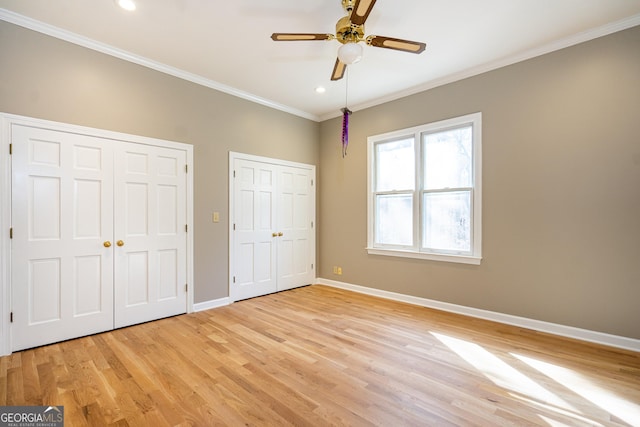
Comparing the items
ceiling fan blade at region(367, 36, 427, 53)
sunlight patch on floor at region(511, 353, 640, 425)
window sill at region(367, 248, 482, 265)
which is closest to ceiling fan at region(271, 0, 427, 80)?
ceiling fan blade at region(367, 36, 427, 53)

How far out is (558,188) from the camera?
10.0ft

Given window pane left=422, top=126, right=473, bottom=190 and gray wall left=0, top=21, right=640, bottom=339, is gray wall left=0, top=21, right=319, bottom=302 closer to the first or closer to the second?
gray wall left=0, top=21, right=640, bottom=339

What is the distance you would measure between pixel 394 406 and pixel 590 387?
4.91ft

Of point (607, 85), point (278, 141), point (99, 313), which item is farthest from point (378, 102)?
point (99, 313)

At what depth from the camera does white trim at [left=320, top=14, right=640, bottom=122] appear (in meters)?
2.74

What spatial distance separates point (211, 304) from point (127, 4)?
3363mm

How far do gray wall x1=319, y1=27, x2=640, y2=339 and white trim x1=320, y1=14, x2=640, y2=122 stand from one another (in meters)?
0.06

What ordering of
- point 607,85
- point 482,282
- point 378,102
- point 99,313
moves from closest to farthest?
1. point 607,85
2. point 99,313
3. point 482,282
4. point 378,102

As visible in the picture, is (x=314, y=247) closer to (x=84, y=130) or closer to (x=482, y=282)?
(x=482, y=282)

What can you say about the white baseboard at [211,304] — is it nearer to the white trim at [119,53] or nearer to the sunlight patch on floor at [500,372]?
the sunlight patch on floor at [500,372]

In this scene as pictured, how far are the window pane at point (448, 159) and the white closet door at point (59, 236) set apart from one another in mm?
3925

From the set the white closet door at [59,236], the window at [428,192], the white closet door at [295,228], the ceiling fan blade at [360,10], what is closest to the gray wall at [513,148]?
the window at [428,192]

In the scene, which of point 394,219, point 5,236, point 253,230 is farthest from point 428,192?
point 5,236

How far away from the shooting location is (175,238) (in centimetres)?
362
